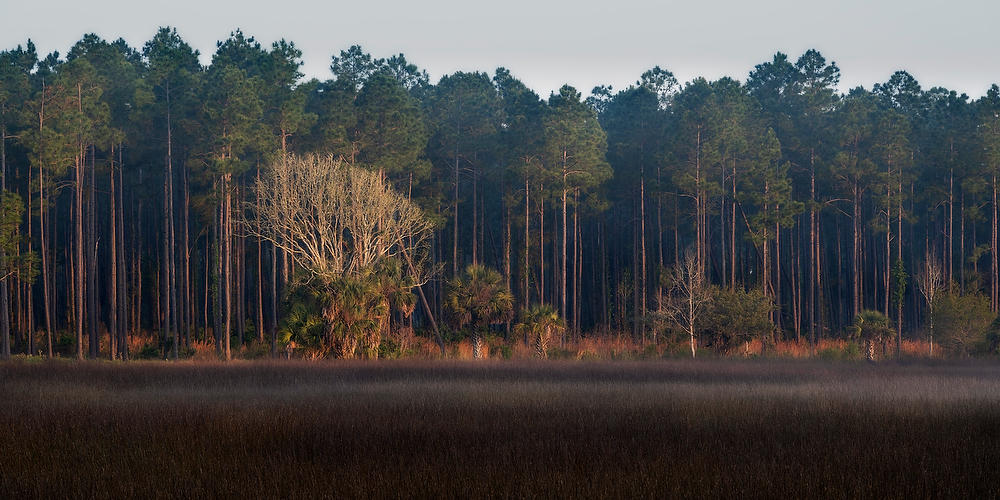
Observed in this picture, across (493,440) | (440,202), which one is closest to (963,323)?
(440,202)

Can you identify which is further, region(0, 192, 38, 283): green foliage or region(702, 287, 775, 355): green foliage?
region(702, 287, 775, 355): green foliage

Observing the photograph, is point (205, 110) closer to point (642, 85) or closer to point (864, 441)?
point (642, 85)

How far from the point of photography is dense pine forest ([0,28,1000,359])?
41.4 m

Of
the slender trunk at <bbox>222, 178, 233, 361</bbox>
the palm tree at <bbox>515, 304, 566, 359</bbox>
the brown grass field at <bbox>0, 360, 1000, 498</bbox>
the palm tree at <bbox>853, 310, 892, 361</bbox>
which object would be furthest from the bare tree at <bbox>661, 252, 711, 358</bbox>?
the slender trunk at <bbox>222, 178, 233, 361</bbox>

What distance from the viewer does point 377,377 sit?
90.7ft

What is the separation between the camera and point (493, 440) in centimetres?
1419

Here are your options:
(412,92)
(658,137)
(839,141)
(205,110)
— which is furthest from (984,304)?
(412,92)

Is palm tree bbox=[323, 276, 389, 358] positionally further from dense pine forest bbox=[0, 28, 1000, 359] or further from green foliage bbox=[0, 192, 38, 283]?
green foliage bbox=[0, 192, 38, 283]

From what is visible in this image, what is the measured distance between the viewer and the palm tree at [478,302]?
40562 mm

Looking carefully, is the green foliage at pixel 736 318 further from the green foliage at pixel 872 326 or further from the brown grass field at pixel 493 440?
the brown grass field at pixel 493 440

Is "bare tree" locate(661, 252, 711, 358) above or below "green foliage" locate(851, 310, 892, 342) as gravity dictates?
above

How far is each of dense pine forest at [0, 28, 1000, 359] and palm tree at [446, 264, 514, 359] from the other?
12 cm

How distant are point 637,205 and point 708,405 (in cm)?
4608

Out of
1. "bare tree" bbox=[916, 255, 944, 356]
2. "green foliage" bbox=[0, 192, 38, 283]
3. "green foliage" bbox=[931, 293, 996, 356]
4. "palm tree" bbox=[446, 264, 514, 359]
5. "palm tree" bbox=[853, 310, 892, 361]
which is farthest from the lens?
"bare tree" bbox=[916, 255, 944, 356]
